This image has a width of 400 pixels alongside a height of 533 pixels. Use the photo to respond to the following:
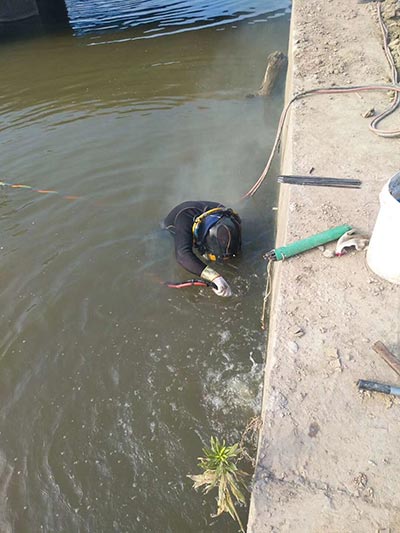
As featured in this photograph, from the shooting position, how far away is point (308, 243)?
10.9 ft

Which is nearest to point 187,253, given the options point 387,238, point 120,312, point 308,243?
point 120,312

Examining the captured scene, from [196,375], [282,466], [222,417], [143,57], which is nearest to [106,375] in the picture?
[196,375]

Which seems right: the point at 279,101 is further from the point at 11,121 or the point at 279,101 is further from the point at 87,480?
the point at 87,480

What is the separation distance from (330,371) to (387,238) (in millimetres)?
942

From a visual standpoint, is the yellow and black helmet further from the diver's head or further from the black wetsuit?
the black wetsuit

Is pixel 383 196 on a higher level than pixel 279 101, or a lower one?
higher

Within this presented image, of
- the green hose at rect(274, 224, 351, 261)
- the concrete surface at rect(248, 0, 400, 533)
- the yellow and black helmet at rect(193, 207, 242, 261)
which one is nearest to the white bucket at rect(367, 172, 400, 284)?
the concrete surface at rect(248, 0, 400, 533)

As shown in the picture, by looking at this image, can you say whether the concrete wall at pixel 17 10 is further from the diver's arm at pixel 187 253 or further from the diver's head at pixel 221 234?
the diver's head at pixel 221 234

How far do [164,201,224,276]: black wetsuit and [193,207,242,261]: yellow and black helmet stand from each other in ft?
0.34

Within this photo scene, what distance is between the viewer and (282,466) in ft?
7.04

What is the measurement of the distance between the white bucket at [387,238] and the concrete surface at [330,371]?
9 centimetres

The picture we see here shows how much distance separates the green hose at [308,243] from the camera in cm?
330

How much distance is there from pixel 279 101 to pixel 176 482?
24.5 ft

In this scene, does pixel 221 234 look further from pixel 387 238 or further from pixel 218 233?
pixel 387 238
